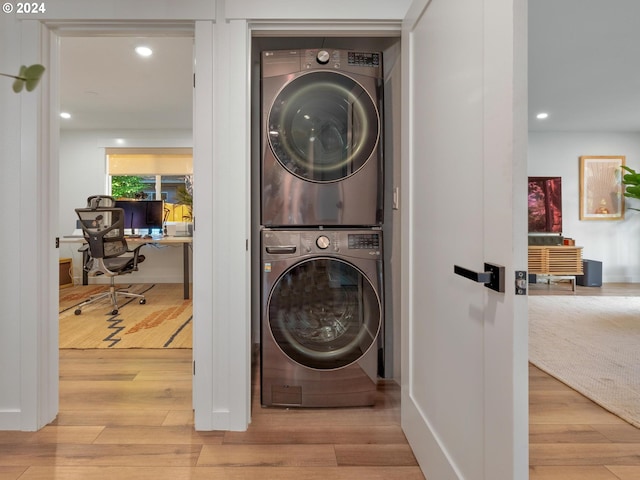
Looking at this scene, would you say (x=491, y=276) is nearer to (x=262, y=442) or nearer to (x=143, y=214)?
(x=262, y=442)

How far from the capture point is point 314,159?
189 centimetres

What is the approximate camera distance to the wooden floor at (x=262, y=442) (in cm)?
144

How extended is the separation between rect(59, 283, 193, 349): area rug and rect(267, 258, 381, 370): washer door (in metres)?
1.34

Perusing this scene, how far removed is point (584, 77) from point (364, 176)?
3437 millimetres

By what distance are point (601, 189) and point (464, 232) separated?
6.35m

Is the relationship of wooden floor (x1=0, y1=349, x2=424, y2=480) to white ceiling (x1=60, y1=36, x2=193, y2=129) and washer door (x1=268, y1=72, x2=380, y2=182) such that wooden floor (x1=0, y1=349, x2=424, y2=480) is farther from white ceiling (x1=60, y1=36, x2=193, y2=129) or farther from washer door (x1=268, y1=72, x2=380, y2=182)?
white ceiling (x1=60, y1=36, x2=193, y2=129)

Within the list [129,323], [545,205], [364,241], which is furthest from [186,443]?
[545,205]

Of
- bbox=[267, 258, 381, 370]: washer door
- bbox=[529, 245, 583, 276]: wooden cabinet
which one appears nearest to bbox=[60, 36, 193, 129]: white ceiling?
bbox=[267, 258, 381, 370]: washer door

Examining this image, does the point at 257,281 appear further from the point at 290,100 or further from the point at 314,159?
the point at 290,100

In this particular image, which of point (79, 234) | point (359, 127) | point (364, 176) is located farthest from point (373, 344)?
point (79, 234)

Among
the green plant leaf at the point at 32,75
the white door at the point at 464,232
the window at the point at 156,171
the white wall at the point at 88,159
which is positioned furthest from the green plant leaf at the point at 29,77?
the white wall at the point at 88,159

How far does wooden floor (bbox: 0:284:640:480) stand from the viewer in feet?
4.74

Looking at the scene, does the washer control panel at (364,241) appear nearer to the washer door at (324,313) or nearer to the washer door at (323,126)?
the washer door at (324,313)

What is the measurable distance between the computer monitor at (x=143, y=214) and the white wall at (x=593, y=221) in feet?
18.5
